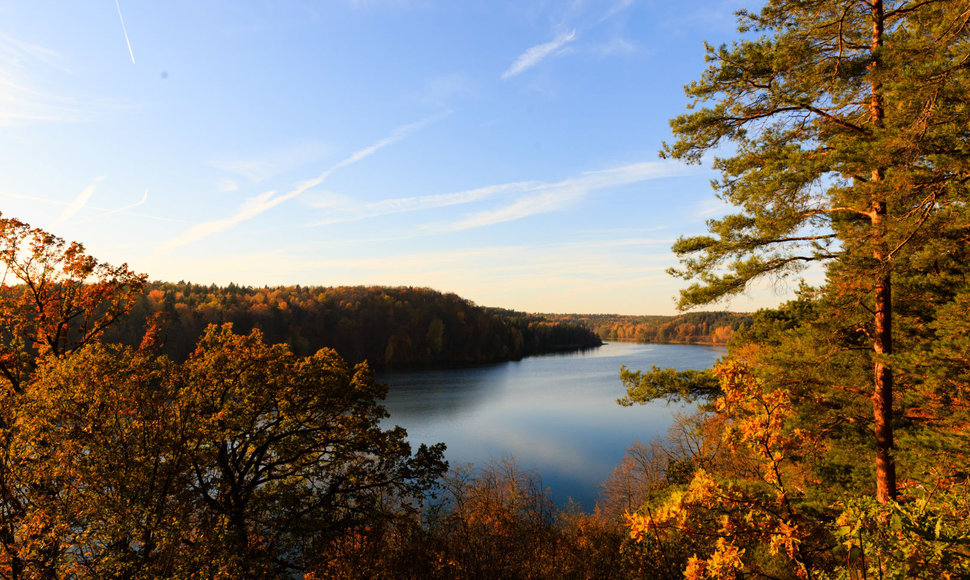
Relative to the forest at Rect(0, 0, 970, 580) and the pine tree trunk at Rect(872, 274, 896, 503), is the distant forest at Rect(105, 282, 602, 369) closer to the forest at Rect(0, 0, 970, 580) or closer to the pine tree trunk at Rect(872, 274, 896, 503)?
the forest at Rect(0, 0, 970, 580)

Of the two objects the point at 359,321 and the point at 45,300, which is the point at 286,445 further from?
the point at 359,321

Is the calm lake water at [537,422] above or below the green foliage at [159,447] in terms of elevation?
below

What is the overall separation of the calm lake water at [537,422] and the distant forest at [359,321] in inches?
551

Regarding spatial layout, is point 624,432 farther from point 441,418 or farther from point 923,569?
point 923,569

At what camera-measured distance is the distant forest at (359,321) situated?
53438 mm

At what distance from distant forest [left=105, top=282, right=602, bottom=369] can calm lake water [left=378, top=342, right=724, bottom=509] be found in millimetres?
14005

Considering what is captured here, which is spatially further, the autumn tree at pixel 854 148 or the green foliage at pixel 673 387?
the green foliage at pixel 673 387

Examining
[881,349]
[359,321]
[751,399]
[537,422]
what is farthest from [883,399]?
[359,321]

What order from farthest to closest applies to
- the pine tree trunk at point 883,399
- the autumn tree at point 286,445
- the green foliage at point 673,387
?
the autumn tree at point 286,445 < the green foliage at point 673,387 < the pine tree trunk at point 883,399

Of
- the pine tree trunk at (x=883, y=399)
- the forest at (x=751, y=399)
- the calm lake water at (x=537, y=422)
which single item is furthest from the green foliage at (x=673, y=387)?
the calm lake water at (x=537, y=422)

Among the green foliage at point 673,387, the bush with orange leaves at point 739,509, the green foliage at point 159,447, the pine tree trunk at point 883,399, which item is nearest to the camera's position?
the bush with orange leaves at point 739,509

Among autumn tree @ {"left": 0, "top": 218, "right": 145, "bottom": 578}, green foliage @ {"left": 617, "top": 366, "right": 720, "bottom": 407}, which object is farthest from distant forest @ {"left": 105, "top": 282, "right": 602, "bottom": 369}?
green foliage @ {"left": 617, "top": 366, "right": 720, "bottom": 407}

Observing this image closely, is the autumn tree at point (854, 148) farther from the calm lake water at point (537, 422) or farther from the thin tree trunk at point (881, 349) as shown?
the calm lake water at point (537, 422)

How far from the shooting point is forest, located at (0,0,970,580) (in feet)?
13.6
